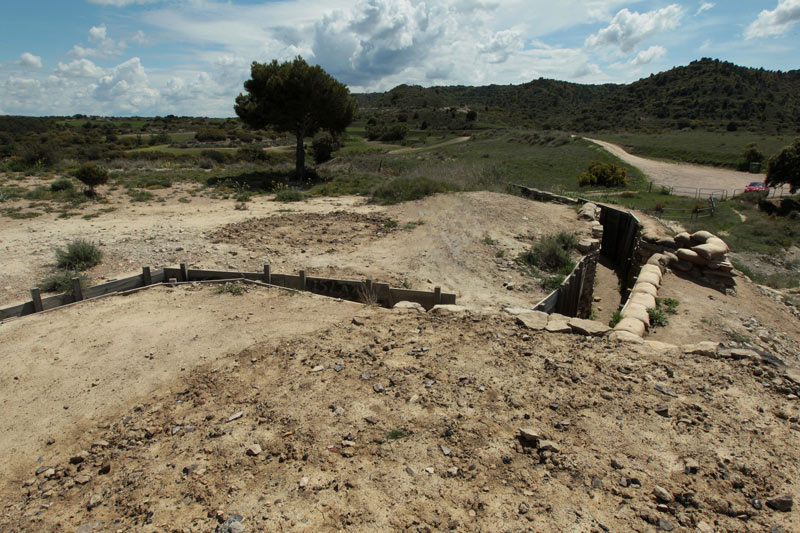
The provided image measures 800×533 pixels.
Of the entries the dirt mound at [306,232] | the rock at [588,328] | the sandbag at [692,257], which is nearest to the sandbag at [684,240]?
the sandbag at [692,257]

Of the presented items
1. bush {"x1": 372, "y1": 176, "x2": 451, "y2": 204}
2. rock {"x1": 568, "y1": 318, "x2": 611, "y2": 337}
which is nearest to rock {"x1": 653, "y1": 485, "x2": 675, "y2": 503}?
rock {"x1": 568, "y1": 318, "x2": 611, "y2": 337}

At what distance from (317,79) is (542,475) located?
21.7 meters

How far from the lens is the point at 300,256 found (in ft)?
33.0

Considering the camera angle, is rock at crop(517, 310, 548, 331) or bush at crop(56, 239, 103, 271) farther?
bush at crop(56, 239, 103, 271)

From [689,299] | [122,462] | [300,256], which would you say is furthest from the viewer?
[300,256]

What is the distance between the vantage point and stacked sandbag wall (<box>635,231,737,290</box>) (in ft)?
30.7

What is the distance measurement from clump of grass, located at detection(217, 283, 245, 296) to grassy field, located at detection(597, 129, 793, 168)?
4443 centimetres

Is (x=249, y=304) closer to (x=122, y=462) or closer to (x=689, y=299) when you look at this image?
A: (x=122, y=462)

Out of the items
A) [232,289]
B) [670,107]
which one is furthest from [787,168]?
[670,107]

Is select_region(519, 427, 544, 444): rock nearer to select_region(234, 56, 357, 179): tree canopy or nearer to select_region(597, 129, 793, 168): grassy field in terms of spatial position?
select_region(234, 56, 357, 179): tree canopy

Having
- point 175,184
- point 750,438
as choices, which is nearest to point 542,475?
point 750,438

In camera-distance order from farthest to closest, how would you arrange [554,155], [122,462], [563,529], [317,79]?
[554,155], [317,79], [122,462], [563,529]

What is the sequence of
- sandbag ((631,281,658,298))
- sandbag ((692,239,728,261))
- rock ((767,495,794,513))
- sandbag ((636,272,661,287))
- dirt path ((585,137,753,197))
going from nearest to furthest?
rock ((767,495,794,513)), sandbag ((631,281,658,298)), sandbag ((636,272,661,287)), sandbag ((692,239,728,261)), dirt path ((585,137,753,197))

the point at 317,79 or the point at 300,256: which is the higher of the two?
the point at 317,79
